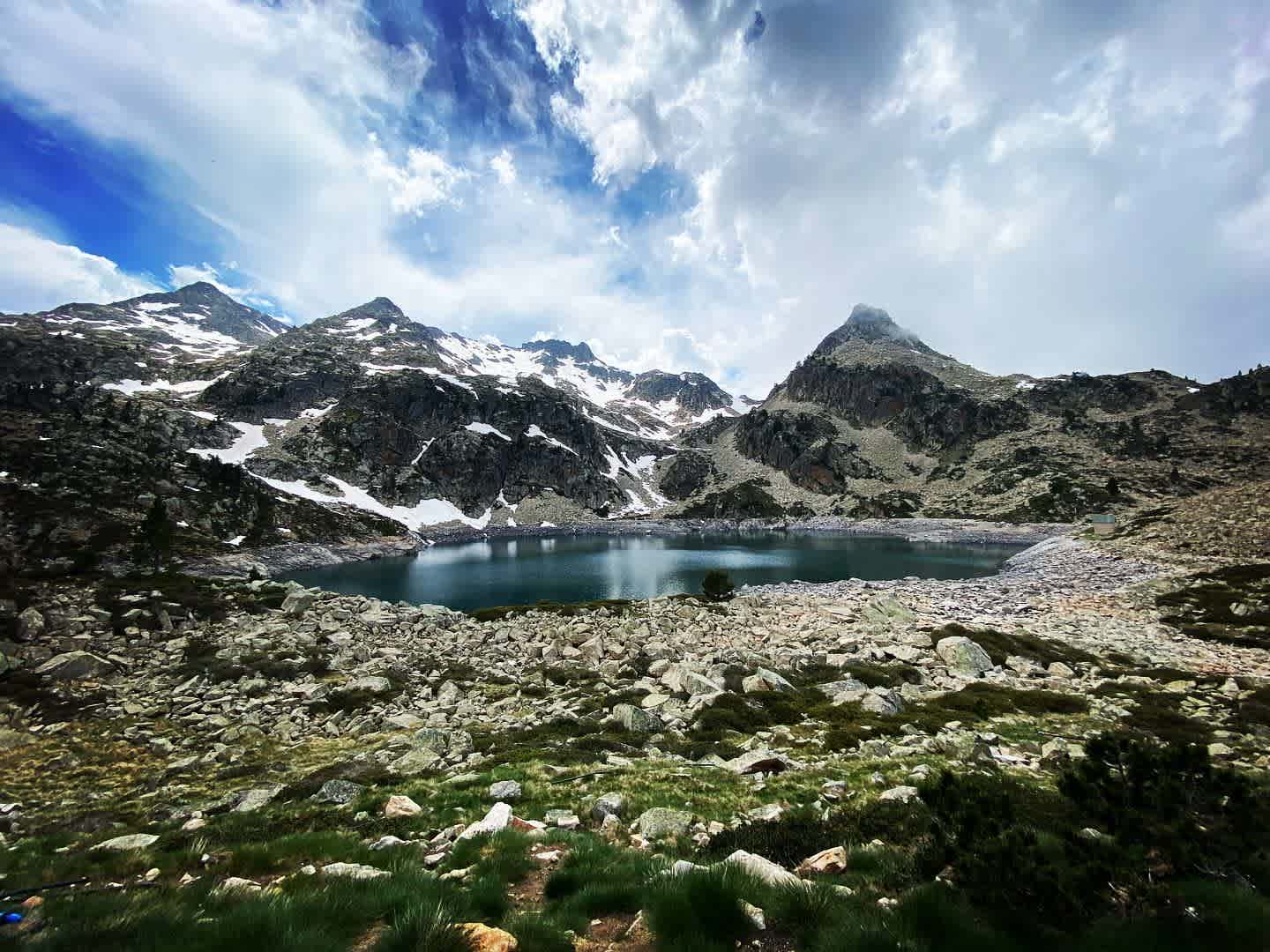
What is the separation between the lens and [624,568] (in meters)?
105

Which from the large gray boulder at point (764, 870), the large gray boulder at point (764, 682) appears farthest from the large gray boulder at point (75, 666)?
the large gray boulder at point (764, 870)

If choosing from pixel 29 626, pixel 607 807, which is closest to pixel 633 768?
pixel 607 807

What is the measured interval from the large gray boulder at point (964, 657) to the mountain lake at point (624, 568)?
43.5 meters

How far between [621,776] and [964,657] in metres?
20.3

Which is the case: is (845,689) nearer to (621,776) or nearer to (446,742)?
(621,776)

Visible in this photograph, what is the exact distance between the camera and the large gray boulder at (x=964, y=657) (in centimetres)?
2417

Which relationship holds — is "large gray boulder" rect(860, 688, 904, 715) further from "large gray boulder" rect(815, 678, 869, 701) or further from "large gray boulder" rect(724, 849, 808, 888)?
"large gray boulder" rect(724, 849, 808, 888)

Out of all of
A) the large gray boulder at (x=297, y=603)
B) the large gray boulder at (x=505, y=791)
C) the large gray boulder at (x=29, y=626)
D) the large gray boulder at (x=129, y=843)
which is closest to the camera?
the large gray boulder at (x=129, y=843)

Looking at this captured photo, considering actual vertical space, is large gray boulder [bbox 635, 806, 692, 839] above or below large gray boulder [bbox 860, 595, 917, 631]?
above

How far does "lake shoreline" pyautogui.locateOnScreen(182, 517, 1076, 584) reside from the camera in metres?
86.2

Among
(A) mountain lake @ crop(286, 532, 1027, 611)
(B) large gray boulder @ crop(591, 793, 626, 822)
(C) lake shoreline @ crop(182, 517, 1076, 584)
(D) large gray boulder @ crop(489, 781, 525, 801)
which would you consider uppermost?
(B) large gray boulder @ crop(591, 793, 626, 822)

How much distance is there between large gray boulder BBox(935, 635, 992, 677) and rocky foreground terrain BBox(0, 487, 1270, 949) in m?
0.14

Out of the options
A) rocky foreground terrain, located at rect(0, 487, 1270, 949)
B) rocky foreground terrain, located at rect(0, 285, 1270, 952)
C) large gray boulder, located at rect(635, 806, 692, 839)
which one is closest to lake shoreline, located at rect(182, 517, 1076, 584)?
rocky foreground terrain, located at rect(0, 285, 1270, 952)

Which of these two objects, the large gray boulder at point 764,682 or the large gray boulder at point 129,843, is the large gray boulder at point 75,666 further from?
the large gray boulder at point 764,682
